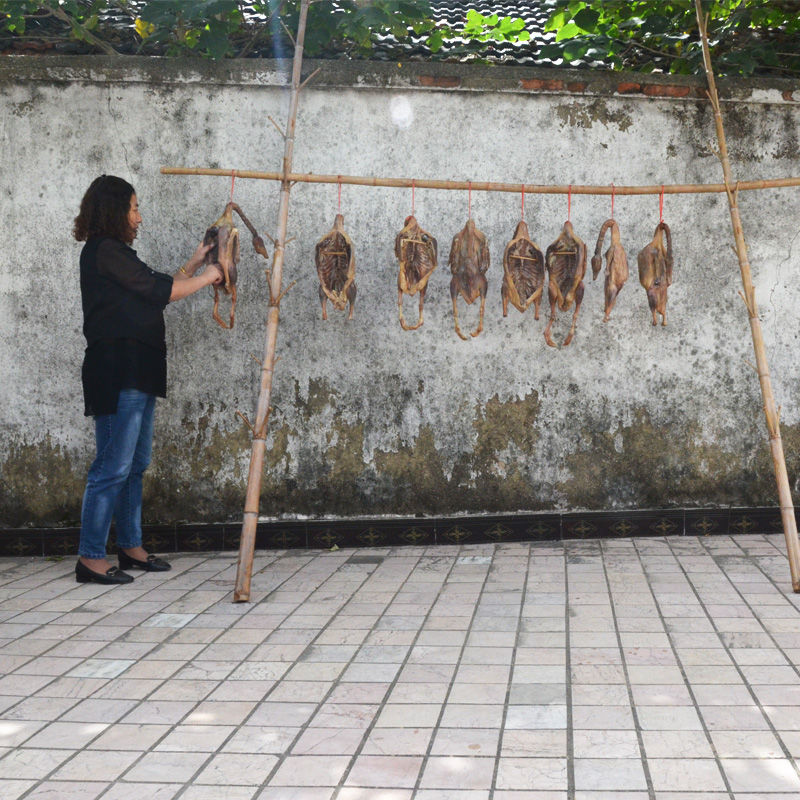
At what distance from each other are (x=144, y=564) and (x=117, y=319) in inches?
60.1

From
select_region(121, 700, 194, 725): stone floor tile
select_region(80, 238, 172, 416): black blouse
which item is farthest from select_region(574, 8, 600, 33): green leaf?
select_region(121, 700, 194, 725): stone floor tile

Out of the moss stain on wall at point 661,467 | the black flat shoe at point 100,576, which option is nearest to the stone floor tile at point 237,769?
the black flat shoe at point 100,576

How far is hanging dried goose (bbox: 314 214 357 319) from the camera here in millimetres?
5695

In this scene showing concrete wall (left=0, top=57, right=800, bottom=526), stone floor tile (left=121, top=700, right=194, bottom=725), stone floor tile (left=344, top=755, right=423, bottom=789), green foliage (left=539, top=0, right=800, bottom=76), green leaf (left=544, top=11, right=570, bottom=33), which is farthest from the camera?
green leaf (left=544, top=11, right=570, bottom=33)

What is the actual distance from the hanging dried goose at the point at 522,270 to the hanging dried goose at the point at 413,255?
450mm

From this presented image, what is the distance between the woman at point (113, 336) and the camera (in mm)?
5445

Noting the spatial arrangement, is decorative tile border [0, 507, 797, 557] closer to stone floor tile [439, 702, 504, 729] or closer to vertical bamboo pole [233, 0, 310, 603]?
vertical bamboo pole [233, 0, 310, 603]

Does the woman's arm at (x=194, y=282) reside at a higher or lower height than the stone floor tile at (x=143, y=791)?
higher

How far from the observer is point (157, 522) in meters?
6.49

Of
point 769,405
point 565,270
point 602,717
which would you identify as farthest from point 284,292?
point 602,717

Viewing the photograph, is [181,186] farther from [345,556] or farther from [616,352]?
[616,352]

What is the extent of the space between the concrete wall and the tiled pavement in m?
0.77

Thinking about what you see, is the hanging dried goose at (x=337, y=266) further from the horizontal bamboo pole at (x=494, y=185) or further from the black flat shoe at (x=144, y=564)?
the black flat shoe at (x=144, y=564)

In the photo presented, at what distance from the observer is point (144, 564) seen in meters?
5.89
